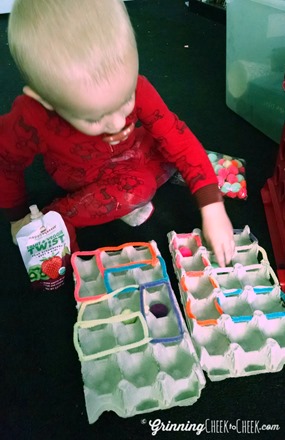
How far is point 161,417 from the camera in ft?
1.92

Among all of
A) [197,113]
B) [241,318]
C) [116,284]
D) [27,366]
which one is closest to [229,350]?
[241,318]

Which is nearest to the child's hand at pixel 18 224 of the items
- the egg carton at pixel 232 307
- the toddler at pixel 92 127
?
the toddler at pixel 92 127

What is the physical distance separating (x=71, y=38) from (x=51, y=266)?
37cm

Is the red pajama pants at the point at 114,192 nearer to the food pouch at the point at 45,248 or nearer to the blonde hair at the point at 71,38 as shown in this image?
the food pouch at the point at 45,248

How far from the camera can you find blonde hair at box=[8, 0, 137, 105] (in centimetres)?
45

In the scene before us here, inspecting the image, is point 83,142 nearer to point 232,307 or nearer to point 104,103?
point 104,103

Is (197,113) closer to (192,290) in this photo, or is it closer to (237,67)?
(237,67)

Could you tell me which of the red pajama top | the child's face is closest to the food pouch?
the red pajama top

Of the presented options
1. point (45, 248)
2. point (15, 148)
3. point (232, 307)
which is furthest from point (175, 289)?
point (15, 148)

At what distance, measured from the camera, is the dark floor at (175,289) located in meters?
0.59

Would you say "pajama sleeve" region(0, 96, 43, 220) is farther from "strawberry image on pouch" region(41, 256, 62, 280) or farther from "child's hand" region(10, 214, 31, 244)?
"strawberry image on pouch" region(41, 256, 62, 280)

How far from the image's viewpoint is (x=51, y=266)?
70 cm

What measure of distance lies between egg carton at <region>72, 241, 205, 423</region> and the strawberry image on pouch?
3 centimetres

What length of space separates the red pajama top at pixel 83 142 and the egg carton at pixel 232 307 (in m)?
0.10
